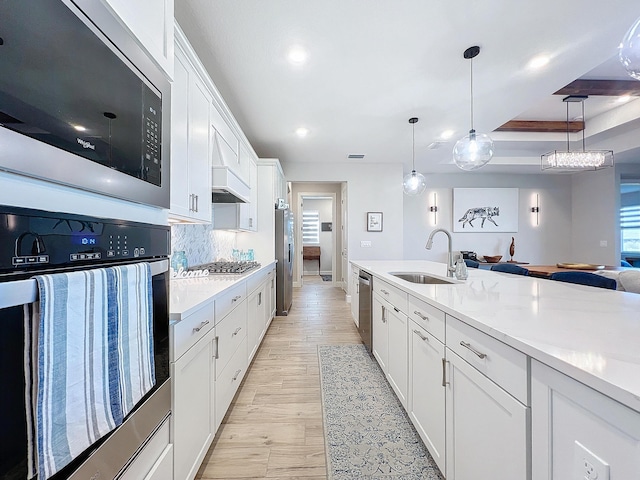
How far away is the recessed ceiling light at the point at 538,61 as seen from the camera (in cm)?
225

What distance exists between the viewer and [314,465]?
4.72ft

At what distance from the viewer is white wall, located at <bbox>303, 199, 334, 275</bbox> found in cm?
941

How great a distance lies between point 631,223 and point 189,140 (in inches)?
371

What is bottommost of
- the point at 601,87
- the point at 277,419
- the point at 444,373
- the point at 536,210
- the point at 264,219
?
the point at 277,419

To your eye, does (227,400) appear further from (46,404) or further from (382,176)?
(382,176)

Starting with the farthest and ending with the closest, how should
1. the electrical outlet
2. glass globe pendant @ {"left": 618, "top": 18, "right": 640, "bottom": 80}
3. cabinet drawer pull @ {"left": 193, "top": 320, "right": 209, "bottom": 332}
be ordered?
glass globe pendant @ {"left": 618, "top": 18, "right": 640, "bottom": 80} < cabinet drawer pull @ {"left": 193, "top": 320, "right": 209, "bottom": 332} < the electrical outlet

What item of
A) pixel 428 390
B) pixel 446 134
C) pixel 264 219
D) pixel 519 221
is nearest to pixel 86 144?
pixel 428 390

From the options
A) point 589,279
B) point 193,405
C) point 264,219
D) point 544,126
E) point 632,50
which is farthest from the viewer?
point 544,126

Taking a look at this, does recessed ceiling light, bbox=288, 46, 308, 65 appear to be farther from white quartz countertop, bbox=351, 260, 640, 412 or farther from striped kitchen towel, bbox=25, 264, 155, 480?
striped kitchen towel, bbox=25, 264, 155, 480

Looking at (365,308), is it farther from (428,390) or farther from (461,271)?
(428,390)

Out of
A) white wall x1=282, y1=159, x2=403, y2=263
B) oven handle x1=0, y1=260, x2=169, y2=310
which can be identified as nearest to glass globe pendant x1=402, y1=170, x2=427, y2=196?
white wall x1=282, y1=159, x2=403, y2=263

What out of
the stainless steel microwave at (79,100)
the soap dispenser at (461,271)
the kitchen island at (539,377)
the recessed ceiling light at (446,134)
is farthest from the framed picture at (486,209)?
the stainless steel microwave at (79,100)

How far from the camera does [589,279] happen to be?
6.49 feet

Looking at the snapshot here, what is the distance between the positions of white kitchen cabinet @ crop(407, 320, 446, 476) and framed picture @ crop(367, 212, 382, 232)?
3.80 metres
